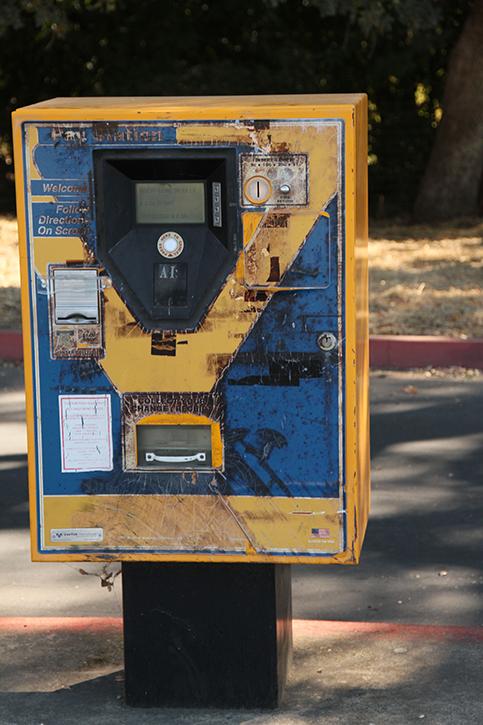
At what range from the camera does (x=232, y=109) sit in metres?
3.47

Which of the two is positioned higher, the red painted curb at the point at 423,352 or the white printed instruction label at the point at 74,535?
the red painted curb at the point at 423,352

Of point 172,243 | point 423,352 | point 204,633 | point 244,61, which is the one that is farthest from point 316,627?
point 244,61

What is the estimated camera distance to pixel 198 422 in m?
3.66

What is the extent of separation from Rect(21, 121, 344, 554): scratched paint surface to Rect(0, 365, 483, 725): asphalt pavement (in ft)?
1.76

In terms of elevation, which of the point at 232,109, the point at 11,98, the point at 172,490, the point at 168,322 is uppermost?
the point at 11,98

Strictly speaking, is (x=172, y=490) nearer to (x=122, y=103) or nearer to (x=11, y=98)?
(x=122, y=103)

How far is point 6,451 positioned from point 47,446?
3591mm

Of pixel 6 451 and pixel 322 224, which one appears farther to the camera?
pixel 6 451

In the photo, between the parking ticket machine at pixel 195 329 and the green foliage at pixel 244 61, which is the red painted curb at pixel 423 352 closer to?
the parking ticket machine at pixel 195 329

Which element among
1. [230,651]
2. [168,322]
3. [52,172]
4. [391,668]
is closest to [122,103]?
[52,172]

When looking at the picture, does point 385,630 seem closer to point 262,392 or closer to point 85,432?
point 262,392

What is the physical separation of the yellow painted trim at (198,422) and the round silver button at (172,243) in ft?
1.40

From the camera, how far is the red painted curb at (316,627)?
4379 millimetres

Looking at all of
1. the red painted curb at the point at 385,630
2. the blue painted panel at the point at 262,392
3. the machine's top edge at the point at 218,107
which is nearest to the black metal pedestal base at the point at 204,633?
the blue painted panel at the point at 262,392
